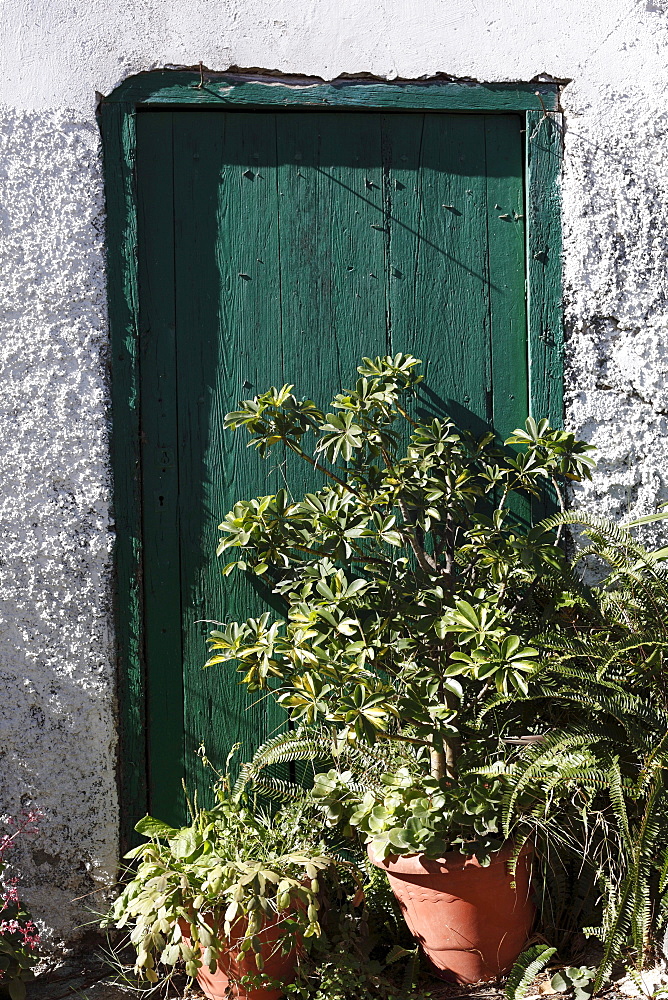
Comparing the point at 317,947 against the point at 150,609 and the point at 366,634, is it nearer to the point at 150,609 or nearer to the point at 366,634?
the point at 366,634

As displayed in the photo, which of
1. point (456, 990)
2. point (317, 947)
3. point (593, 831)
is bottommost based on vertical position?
point (456, 990)

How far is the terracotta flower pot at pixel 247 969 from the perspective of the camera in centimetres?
221

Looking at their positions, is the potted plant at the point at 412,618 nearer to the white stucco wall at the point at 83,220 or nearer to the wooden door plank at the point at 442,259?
the wooden door plank at the point at 442,259

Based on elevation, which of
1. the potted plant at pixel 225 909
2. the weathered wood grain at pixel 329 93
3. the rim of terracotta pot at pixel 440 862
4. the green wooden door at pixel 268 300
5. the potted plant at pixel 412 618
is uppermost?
the weathered wood grain at pixel 329 93

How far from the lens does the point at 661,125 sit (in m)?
2.73

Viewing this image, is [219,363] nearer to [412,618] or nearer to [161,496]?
[161,496]

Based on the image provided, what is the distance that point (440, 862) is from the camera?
2242 mm

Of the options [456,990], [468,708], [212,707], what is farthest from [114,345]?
[456,990]

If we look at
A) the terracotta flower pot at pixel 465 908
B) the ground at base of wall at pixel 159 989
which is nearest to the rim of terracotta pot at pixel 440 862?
the terracotta flower pot at pixel 465 908

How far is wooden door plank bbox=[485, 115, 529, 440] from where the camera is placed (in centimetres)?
275

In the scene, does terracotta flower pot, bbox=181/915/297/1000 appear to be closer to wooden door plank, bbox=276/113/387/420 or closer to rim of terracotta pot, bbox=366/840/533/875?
rim of terracotta pot, bbox=366/840/533/875

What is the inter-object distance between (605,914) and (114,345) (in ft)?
7.15

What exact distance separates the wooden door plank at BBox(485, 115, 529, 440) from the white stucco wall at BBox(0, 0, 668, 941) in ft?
0.59

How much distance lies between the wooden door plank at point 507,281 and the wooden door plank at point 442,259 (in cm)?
3
